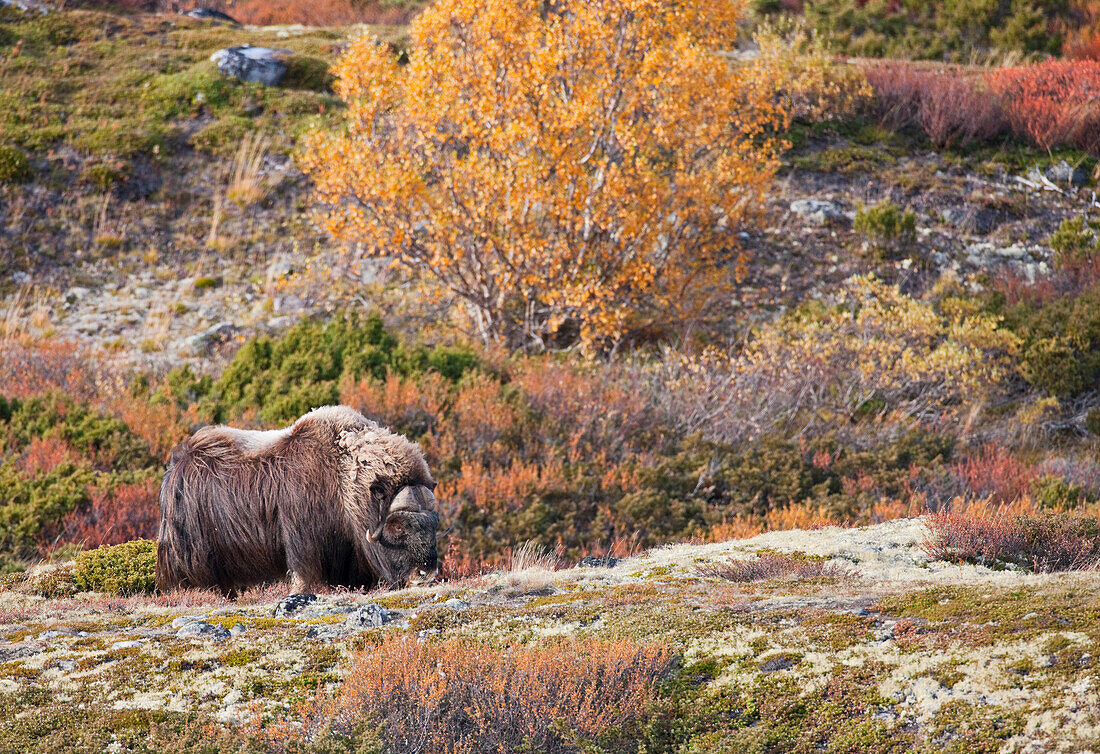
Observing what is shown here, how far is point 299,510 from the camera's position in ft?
20.7

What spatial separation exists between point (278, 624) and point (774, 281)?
43.5 feet

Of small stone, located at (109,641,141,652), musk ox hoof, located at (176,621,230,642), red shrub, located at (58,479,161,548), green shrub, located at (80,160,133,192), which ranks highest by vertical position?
green shrub, located at (80,160,133,192)

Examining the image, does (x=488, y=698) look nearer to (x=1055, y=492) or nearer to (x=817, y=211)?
(x=1055, y=492)

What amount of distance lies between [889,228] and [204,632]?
15215 millimetres

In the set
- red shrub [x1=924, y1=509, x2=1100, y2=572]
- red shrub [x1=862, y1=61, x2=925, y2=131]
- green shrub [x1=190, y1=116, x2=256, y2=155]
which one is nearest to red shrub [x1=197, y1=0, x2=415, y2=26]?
green shrub [x1=190, y1=116, x2=256, y2=155]

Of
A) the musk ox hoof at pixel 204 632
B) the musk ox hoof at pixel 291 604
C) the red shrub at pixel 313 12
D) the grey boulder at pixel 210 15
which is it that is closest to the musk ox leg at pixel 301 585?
the musk ox hoof at pixel 291 604

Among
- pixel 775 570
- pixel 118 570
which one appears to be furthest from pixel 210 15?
pixel 775 570

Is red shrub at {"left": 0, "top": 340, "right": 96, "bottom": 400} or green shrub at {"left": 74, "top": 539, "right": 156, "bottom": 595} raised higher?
red shrub at {"left": 0, "top": 340, "right": 96, "bottom": 400}

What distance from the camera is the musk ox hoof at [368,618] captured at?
16.8 ft

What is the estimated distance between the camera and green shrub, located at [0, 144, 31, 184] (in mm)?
17500

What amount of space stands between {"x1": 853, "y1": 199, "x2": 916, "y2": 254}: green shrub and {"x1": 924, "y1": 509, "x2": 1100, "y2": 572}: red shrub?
11.4 meters

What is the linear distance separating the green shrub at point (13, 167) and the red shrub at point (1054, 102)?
21348 millimetres

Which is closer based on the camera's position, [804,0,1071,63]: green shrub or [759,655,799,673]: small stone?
[759,655,799,673]: small stone

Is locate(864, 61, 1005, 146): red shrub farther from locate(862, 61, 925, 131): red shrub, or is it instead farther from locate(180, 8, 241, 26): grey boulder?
locate(180, 8, 241, 26): grey boulder
